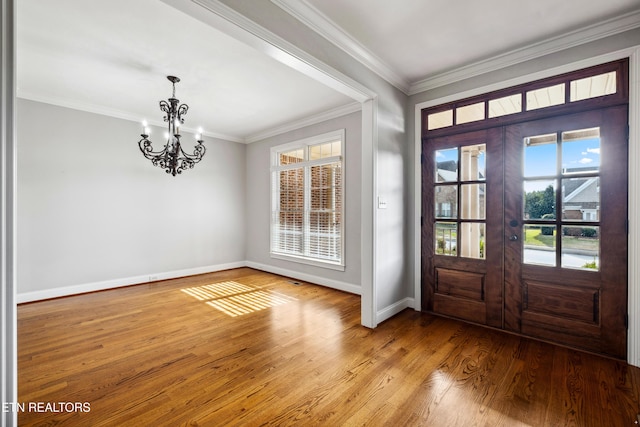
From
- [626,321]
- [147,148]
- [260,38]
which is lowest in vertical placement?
[626,321]

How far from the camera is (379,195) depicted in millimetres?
3211

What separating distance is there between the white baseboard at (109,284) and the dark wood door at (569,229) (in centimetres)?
505

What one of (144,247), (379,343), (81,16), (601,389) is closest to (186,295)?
(144,247)

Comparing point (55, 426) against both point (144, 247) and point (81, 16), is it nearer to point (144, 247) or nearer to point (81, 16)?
point (81, 16)

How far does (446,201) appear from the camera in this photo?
338cm

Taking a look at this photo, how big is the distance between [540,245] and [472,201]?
75 centimetres

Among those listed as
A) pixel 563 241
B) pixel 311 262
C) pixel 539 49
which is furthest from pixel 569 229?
pixel 311 262

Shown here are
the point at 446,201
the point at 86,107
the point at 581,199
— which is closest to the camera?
the point at 581,199

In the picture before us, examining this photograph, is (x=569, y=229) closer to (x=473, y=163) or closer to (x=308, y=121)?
(x=473, y=163)

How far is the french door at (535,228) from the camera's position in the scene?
8.13 feet

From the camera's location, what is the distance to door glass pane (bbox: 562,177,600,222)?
8.34 feet

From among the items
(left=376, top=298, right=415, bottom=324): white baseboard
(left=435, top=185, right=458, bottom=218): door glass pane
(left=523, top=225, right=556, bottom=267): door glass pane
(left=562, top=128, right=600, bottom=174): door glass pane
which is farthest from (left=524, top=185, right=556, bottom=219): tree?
(left=376, top=298, right=415, bottom=324): white baseboard

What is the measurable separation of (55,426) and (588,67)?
15.8 ft

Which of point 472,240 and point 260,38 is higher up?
point 260,38
